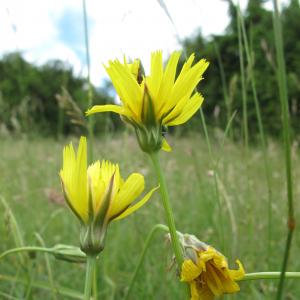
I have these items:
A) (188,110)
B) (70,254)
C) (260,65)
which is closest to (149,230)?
(70,254)

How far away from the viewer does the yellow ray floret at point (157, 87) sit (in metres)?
0.50

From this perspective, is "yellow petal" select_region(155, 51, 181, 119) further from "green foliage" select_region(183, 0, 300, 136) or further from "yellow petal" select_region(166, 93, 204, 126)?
"green foliage" select_region(183, 0, 300, 136)

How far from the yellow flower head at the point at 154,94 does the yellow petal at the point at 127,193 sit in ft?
0.14

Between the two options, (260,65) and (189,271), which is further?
(260,65)

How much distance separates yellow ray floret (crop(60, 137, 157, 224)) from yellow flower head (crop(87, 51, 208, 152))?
47 mm

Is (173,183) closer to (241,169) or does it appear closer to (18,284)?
(241,169)

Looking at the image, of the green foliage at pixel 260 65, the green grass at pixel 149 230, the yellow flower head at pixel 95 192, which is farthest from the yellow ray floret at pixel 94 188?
the green foliage at pixel 260 65

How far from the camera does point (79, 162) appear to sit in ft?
1.58

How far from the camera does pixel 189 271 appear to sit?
468 mm

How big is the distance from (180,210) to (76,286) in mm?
1035

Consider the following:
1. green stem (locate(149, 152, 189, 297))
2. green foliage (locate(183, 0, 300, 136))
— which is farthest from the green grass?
green foliage (locate(183, 0, 300, 136))

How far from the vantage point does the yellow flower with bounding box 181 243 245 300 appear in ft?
1.54

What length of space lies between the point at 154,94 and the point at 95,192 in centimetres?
12

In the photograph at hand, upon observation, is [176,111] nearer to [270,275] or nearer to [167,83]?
[167,83]
